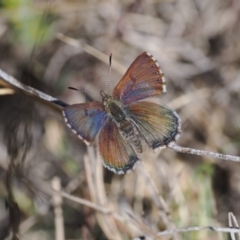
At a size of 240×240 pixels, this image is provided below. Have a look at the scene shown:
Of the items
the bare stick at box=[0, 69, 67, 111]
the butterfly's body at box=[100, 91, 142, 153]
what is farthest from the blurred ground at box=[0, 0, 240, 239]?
the butterfly's body at box=[100, 91, 142, 153]

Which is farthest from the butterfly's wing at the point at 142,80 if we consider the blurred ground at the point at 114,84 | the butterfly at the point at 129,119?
the blurred ground at the point at 114,84

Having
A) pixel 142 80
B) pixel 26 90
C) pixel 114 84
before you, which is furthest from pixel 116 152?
pixel 114 84

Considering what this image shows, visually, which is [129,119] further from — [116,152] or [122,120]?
[116,152]

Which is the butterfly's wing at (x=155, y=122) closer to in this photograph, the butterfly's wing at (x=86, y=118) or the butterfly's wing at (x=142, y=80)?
the butterfly's wing at (x=142, y=80)

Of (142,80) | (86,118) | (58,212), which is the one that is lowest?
(58,212)

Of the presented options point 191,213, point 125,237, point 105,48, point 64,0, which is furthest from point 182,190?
point 64,0

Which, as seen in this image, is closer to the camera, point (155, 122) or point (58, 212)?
point (155, 122)

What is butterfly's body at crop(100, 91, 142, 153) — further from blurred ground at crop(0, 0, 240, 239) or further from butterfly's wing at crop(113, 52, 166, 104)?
blurred ground at crop(0, 0, 240, 239)
